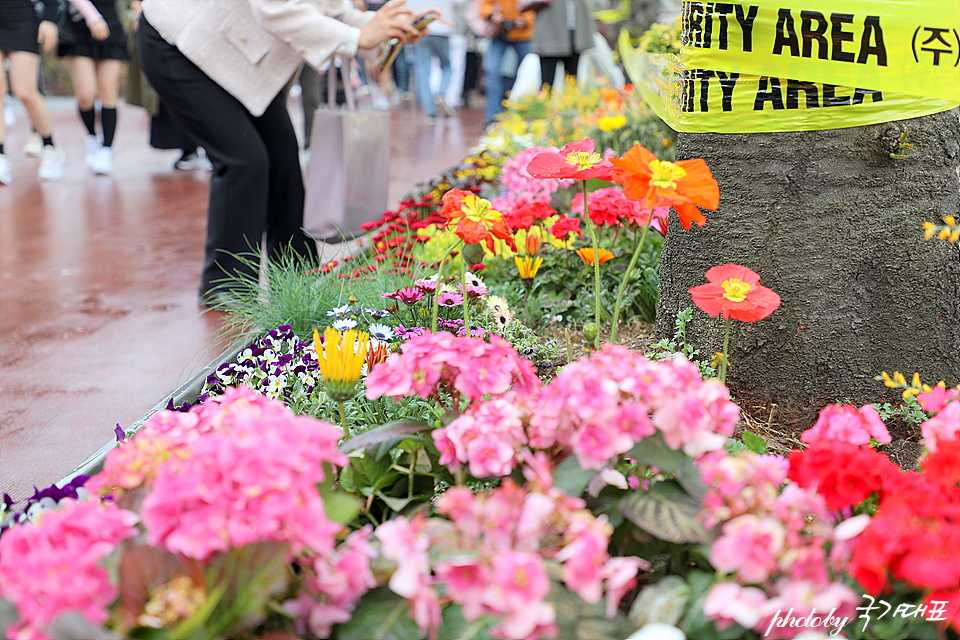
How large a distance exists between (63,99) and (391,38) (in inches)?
578

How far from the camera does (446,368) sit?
138 centimetres

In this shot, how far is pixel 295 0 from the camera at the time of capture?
3.21m

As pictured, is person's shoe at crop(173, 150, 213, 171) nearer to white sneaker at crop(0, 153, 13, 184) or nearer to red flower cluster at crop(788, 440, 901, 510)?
white sneaker at crop(0, 153, 13, 184)

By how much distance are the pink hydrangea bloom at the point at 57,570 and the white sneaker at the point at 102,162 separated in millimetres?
7017

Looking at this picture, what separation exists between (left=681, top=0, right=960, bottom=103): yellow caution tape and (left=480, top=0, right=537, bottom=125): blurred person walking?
7373mm

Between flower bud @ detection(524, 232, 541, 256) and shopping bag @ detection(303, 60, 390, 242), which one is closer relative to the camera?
flower bud @ detection(524, 232, 541, 256)

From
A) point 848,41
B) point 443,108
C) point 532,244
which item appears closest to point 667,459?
point 848,41

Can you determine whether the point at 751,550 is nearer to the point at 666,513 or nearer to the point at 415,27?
the point at 666,513

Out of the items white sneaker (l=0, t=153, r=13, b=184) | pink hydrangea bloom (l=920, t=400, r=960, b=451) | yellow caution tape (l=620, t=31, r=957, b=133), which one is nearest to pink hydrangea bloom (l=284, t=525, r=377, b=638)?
pink hydrangea bloom (l=920, t=400, r=960, b=451)

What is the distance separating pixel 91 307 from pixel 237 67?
1.30m

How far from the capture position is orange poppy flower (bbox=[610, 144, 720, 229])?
1.45 meters

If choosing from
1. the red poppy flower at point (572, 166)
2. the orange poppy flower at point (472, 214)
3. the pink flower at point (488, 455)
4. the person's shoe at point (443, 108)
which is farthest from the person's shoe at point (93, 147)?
the pink flower at point (488, 455)

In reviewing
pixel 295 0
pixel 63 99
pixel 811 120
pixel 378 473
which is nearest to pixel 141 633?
pixel 378 473

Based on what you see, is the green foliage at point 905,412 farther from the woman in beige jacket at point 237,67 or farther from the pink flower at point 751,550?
the woman in beige jacket at point 237,67
